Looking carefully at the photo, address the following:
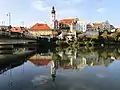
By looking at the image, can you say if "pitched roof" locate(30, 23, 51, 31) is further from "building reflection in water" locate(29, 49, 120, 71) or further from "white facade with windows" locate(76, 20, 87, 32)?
"building reflection in water" locate(29, 49, 120, 71)

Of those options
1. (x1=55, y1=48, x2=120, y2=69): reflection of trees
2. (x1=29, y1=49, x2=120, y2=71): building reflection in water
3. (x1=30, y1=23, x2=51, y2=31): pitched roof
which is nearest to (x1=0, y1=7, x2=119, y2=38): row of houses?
(x1=30, y1=23, x2=51, y2=31): pitched roof

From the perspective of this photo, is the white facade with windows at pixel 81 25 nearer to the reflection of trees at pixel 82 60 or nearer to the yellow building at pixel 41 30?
the yellow building at pixel 41 30

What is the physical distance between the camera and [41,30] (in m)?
144

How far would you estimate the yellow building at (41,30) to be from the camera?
143 meters

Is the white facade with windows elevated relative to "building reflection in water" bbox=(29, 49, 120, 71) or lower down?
elevated

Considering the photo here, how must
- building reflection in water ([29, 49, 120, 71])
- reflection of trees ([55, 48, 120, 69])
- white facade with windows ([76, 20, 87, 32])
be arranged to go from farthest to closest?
white facade with windows ([76, 20, 87, 32]) < reflection of trees ([55, 48, 120, 69]) < building reflection in water ([29, 49, 120, 71])

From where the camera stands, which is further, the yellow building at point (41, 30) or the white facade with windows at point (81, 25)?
the white facade with windows at point (81, 25)

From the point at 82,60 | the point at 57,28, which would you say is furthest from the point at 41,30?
the point at 82,60

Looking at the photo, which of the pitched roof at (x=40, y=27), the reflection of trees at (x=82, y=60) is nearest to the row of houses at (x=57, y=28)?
the pitched roof at (x=40, y=27)

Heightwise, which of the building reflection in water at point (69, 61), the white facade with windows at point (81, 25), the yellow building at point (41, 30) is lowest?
the building reflection in water at point (69, 61)

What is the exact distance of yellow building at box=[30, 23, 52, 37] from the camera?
14262 centimetres

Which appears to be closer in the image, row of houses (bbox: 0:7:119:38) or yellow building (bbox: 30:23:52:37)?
row of houses (bbox: 0:7:119:38)

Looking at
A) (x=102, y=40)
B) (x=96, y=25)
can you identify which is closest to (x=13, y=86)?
(x=102, y=40)

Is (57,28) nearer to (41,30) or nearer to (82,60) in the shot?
(41,30)
